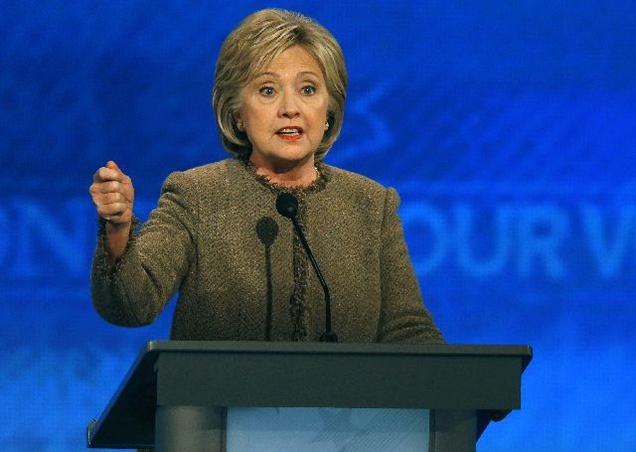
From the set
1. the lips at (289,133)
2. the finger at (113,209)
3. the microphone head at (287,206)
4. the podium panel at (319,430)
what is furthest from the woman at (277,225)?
the podium panel at (319,430)

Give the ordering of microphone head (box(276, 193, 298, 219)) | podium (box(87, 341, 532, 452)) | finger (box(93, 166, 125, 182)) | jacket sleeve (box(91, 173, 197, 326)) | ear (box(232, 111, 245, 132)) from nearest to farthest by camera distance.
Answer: podium (box(87, 341, 532, 452)) → finger (box(93, 166, 125, 182)) → jacket sleeve (box(91, 173, 197, 326)) → microphone head (box(276, 193, 298, 219)) → ear (box(232, 111, 245, 132))

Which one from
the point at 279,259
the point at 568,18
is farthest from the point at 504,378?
the point at 568,18

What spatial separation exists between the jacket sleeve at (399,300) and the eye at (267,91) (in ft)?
1.04

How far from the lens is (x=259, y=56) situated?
7.32 ft

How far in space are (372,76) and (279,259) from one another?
1.13 meters

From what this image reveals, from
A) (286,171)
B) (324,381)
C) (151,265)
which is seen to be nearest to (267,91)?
(286,171)

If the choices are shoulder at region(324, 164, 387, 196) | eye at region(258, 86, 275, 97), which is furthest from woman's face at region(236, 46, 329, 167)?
shoulder at region(324, 164, 387, 196)

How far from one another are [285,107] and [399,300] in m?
0.39

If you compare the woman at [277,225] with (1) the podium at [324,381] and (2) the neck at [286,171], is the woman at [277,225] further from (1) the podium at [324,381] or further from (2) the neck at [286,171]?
(1) the podium at [324,381]

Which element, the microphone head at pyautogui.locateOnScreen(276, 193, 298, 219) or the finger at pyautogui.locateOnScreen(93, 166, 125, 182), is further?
the microphone head at pyautogui.locateOnScreen(276, 193, 298, 219)

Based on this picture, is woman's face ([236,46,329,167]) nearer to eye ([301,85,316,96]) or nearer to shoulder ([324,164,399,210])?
eye ([301,85,316,96])

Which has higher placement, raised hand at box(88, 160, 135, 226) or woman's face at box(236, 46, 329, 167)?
woman's face at box(236, 46, 329, 167)

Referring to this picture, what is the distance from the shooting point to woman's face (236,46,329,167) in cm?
224

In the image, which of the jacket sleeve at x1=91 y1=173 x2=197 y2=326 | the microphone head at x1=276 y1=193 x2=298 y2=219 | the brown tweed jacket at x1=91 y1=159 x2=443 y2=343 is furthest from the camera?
the brown tweed jacket at x1=91 y1=159 x2=443 y2=343
